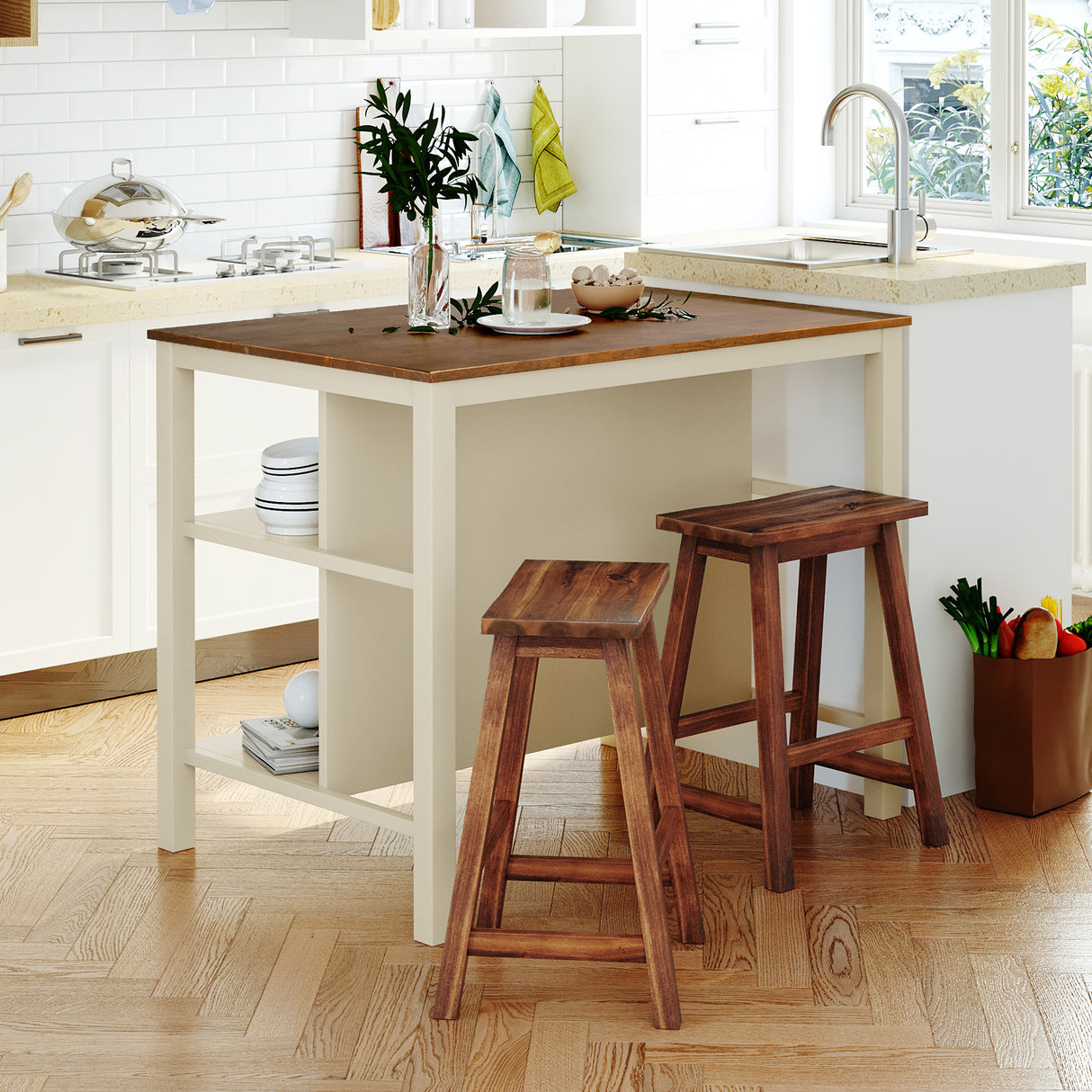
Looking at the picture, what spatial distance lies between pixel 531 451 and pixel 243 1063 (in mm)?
1399

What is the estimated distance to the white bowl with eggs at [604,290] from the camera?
3.54 meters

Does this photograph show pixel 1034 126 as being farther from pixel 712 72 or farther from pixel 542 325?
pixel 542 325

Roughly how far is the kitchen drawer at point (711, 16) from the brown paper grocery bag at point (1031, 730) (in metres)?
2.97

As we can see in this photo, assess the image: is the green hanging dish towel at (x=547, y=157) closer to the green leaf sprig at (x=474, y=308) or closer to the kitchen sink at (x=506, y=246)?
the kitchen sink at (x=506, y=246)

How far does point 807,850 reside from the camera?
349 cm

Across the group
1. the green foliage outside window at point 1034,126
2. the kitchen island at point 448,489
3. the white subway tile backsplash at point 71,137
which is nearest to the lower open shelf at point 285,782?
the kitchen island at point 448,489

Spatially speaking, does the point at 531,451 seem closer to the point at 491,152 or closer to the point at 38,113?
the point at 38,113

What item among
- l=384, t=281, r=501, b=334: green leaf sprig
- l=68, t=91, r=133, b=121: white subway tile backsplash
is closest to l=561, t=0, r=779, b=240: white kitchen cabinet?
l=68, t=91, r=133, b=121: white subway tile backsplash

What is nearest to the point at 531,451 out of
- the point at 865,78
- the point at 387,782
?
the point at 387,782

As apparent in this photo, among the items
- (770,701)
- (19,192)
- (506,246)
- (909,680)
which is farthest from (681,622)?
(506,246)

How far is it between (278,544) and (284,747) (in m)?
0.40

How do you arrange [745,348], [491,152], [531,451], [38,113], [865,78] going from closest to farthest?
1. [745,348]
2. [531,451]
3. [38,113]
4. [491,152]
5. [865,78]

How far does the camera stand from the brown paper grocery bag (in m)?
3.58

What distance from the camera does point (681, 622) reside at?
11.2 ft
